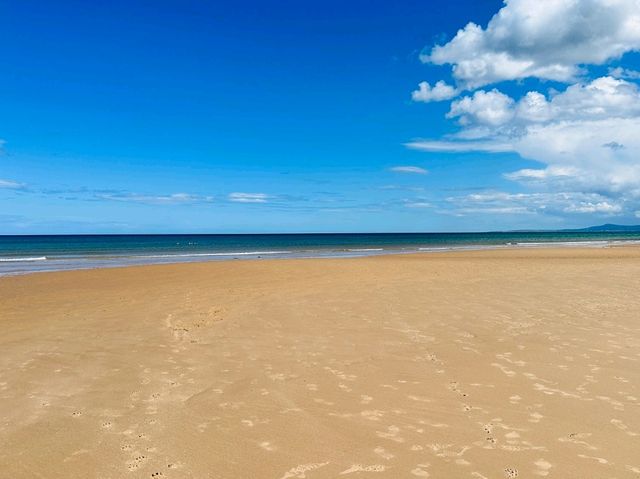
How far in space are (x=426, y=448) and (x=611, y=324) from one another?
26.1 feet

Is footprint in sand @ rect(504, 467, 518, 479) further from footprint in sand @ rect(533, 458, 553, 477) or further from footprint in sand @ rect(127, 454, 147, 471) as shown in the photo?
footprint in sand @ rect(127, 454, 147, 471)

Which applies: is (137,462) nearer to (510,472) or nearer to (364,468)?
(364,468)

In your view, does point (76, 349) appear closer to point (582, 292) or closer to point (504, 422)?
point (504, 422)

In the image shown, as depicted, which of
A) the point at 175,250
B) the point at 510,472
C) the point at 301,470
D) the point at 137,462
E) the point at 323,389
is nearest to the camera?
the point at 510,472

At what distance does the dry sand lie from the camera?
15.5 feet

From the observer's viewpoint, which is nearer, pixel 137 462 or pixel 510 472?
pixel 510 472

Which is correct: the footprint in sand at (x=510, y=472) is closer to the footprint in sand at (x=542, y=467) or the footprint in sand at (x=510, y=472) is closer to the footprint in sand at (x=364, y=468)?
the footprint in sand at (x=542, y=467)

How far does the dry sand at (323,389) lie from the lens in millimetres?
4730

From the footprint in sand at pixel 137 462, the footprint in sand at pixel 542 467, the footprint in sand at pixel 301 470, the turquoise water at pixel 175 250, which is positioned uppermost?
the turquoise water at pixel 175 250

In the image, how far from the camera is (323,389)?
6.79 meters

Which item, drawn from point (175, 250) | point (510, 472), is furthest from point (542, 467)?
point (175, 250)

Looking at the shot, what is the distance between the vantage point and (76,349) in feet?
30.0

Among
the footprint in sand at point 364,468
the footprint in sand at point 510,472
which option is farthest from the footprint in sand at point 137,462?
the footprint in sand at point 510,472

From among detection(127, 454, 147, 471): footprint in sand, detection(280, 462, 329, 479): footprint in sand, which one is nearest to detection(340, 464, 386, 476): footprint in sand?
detection(280, 462, 329, 479): footprint in sand
